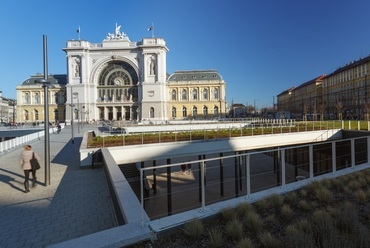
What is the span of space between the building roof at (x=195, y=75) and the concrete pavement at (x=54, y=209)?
84.5 metres

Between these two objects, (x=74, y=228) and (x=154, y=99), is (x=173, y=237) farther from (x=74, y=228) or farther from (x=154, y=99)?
(x=154, y=99)

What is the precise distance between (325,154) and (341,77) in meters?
78.0

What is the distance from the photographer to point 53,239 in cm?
501

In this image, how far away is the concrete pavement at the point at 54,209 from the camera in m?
5.22

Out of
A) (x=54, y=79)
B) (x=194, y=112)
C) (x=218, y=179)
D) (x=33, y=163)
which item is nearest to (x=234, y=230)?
(x=33, y=163)

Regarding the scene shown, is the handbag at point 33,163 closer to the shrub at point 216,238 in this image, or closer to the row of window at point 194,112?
the shrub at point 216,238

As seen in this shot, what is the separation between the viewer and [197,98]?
91.6 m

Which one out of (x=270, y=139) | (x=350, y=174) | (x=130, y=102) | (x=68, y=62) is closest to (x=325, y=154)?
(x=270, y=139)

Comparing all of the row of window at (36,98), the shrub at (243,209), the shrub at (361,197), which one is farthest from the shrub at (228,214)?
the row of window at (36,98)

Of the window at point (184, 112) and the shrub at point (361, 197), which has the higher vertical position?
the window at point (184, 112)

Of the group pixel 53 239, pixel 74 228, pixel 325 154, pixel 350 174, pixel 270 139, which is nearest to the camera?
pixel 53 239

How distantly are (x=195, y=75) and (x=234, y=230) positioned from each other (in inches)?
3609

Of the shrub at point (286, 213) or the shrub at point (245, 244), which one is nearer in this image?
the shrub at point (245, 244)

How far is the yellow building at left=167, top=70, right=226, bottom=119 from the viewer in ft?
297
